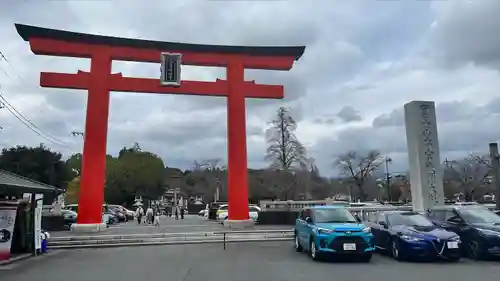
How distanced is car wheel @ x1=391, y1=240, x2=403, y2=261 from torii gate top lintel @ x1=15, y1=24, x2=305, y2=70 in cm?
1361

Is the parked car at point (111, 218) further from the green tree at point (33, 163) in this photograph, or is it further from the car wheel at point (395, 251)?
the car wheel at point (395, 251)

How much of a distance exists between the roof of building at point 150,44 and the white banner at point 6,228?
10.8m

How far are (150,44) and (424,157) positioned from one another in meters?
14.7

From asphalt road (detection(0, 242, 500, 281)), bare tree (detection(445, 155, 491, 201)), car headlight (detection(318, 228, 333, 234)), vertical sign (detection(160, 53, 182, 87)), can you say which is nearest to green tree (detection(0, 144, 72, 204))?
vertical sign (detection(160, 53, 182, 87))

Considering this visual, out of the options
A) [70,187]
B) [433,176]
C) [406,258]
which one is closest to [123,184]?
[70,187]

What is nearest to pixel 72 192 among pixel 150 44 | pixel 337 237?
pixel 150 44

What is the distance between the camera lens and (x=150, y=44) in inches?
843

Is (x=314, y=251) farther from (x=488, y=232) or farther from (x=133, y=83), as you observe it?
(x=133, y=83)

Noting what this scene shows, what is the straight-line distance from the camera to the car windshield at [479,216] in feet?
39.1

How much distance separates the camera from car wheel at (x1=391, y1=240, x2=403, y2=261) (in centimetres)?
1109

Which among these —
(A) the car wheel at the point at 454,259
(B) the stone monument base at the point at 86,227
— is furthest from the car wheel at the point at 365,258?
(B) the stone monument base at the point at 86,227

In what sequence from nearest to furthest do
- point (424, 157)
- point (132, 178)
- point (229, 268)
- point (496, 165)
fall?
point (229, 268) < point (496, 165) < point (424, 157) < point (132, 178)

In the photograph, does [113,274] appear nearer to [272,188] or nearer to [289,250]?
[289,250]

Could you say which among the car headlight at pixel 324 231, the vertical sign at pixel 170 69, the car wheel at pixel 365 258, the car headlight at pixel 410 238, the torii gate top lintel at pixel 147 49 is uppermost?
the torii gate top lintel at pixel 147 49
